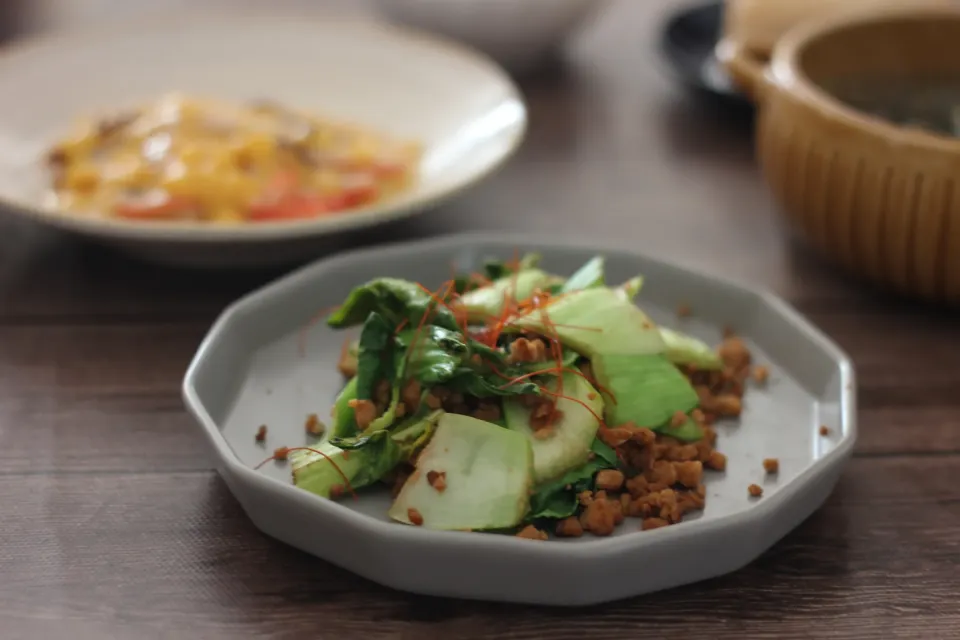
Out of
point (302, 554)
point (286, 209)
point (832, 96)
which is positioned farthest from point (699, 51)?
point (302, 554)

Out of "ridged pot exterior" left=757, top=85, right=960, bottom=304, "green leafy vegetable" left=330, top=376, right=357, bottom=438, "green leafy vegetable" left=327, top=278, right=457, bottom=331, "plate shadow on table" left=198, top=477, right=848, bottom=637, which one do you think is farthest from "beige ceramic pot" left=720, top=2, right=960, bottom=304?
"green leafy vegetable" left=330, top=376, right=357, bottom=438

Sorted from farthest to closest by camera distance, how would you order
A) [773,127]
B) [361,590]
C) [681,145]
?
[681,145] → [773,127] → [361,590]

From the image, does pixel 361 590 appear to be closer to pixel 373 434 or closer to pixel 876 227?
pixel 373 434

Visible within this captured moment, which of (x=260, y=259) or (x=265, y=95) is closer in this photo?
(x=260, y=259)

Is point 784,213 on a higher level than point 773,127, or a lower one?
lower

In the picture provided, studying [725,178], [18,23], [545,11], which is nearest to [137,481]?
[725,178]

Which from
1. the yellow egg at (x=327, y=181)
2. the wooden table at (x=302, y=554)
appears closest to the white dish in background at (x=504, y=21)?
the wooden table at (x=302, y=554)

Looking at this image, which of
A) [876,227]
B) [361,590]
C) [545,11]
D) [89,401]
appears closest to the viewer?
[361,590]
